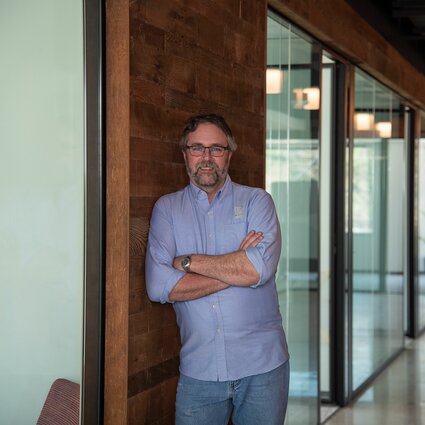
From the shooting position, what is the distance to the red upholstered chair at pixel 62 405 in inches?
113

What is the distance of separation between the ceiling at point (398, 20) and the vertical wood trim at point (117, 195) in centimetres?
320

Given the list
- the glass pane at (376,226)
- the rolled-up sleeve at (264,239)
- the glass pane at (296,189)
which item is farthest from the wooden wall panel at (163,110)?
the glass pane at (376,226)

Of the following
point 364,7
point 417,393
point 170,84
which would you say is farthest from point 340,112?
point 170,84

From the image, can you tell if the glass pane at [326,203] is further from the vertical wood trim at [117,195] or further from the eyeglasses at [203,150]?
the vertical wood trim at [117,195]

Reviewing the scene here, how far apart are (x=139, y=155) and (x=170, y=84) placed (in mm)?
365

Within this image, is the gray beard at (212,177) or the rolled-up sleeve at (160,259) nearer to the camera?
the rolled-up sleeve at (160,259)

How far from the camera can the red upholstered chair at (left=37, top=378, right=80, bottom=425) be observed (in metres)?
2.88

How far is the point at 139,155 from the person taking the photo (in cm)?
304

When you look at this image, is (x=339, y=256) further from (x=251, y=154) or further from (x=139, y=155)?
(x=139, y=155)

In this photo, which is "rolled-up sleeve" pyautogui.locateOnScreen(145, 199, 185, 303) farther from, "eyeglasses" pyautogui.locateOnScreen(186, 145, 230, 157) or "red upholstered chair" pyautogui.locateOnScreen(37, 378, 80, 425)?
"red upholstered chair" pyautogui.locateOnScreen(37, 378, 80, 425)

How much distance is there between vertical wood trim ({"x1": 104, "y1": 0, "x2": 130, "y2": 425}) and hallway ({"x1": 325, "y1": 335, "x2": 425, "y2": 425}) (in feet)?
10.3

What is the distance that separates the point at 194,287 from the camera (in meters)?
3.00

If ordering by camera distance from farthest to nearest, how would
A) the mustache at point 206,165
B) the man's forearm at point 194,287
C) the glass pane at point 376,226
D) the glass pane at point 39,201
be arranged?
the glass pane at point 376,226
the mustache at point 206,165
the man's forearm at point 194,287
the glass pane at point 39,201

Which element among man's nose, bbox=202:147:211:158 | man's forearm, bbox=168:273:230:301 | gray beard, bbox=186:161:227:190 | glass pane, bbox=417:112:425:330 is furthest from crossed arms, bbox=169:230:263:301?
glass pane, bbox=417:112:425:330
